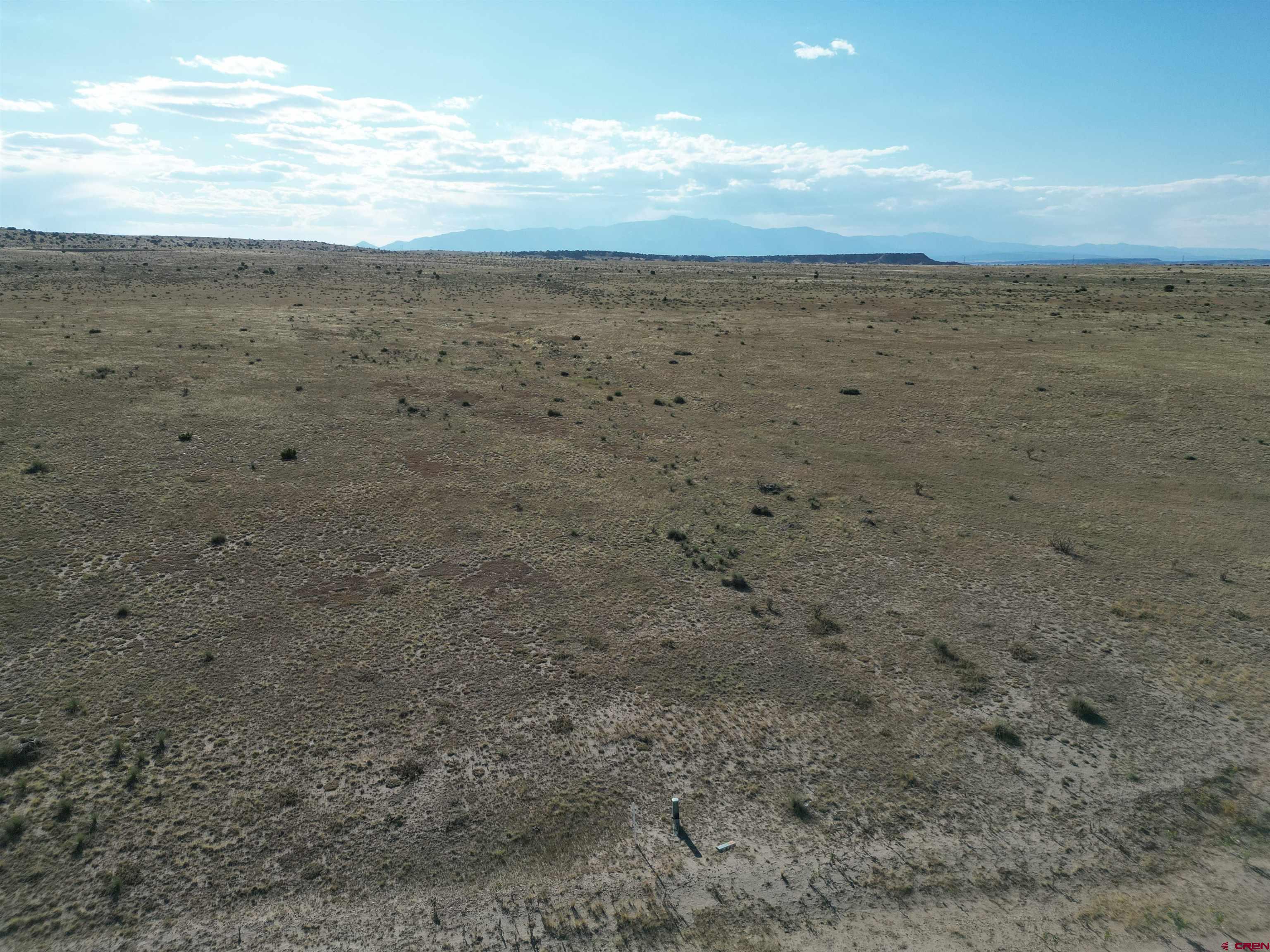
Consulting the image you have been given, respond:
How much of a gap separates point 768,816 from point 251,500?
23784 mm

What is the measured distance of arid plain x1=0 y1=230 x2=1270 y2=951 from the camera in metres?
12.8

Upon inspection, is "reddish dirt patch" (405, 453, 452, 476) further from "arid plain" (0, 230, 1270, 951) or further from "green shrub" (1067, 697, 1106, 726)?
"green shrub" (1067, 697, 1106, 726)

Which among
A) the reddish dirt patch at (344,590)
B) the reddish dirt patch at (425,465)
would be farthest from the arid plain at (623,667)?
the reddish dirt patch at (425,465)

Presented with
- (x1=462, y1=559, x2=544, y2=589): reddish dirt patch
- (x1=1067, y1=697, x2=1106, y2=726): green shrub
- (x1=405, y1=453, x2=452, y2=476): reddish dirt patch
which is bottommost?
(x1=1067, y1=697, x2=1106, y2=726): green shrub

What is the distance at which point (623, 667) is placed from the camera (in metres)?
19.0

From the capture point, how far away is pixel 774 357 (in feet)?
187

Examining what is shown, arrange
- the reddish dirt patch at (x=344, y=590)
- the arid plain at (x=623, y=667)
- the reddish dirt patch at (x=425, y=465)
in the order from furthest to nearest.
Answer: the reddish dirt patch at (x=425, y=465) < the reddish dirt patch at (x=344, y=590) < the arid plain at (x=623, y=667)

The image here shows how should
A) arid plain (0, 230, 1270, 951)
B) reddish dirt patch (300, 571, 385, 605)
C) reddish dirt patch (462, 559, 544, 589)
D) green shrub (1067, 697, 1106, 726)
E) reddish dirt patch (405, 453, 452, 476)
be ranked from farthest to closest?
reddish dirt patch (405, 453, 452, 476), reddish dirt patch (462, 559, 544, 589), reddish dirt patch (300, 571, 385, 605), green shrub (1067, 697, 1106, 726), arid plain (0, 230, 1270, 951)

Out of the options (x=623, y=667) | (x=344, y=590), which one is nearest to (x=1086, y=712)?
(x=623, y=667)

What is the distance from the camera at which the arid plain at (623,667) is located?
42.0 feet

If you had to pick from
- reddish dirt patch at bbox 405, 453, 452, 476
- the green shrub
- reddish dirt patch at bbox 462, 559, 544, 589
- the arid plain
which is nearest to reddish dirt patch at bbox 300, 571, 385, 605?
the arid plain

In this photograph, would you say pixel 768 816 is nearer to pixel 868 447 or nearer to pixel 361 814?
pixel 361 814

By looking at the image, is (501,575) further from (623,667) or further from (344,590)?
(623,667)

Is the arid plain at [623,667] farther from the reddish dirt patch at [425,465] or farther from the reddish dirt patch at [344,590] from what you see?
the reddish dirt patch at [425,465]
